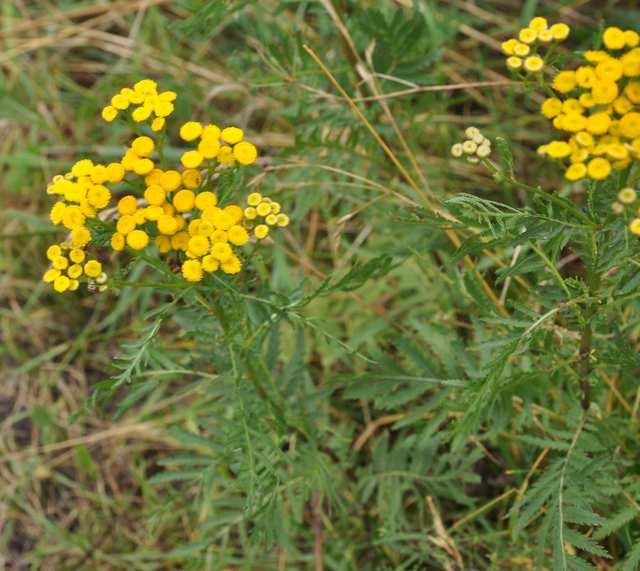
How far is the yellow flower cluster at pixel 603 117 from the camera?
1723 millimetres

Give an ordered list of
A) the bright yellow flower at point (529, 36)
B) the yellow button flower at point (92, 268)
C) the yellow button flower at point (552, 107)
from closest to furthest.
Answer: the yellow button flower at point (552, 107)
the bright yellow flower at point (529, 36)
the yellow button flower at point (92, 268)

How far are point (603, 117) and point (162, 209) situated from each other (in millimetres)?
1013

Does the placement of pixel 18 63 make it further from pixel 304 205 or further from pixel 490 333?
pixel 490 333

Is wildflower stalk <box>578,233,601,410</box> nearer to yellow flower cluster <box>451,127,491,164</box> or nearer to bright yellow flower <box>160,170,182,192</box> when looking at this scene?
yellow flower cluster <box>451,127,491,164</box>

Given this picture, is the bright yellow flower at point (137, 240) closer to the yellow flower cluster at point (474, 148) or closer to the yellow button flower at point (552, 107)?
the yellow flower cluster at point (474, 148)

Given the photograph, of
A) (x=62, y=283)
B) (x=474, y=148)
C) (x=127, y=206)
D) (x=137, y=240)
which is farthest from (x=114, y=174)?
(x=474, y=148)

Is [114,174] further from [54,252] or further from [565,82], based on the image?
[565,82]

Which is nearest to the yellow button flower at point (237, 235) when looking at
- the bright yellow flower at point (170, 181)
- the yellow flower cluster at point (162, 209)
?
the yellow flower cluster at point (162, 209)

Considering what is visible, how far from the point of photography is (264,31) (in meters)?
3.78

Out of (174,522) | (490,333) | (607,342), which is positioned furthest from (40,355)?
(607,342)

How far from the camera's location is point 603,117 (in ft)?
5.72

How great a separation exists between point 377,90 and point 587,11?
155 centimetres

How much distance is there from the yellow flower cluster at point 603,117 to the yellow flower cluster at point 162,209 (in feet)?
2.42

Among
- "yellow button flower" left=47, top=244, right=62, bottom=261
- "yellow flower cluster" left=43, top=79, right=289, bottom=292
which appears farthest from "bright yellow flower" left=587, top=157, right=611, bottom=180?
"yellow button flower" left=47, top=244, right=62, bottom=261
